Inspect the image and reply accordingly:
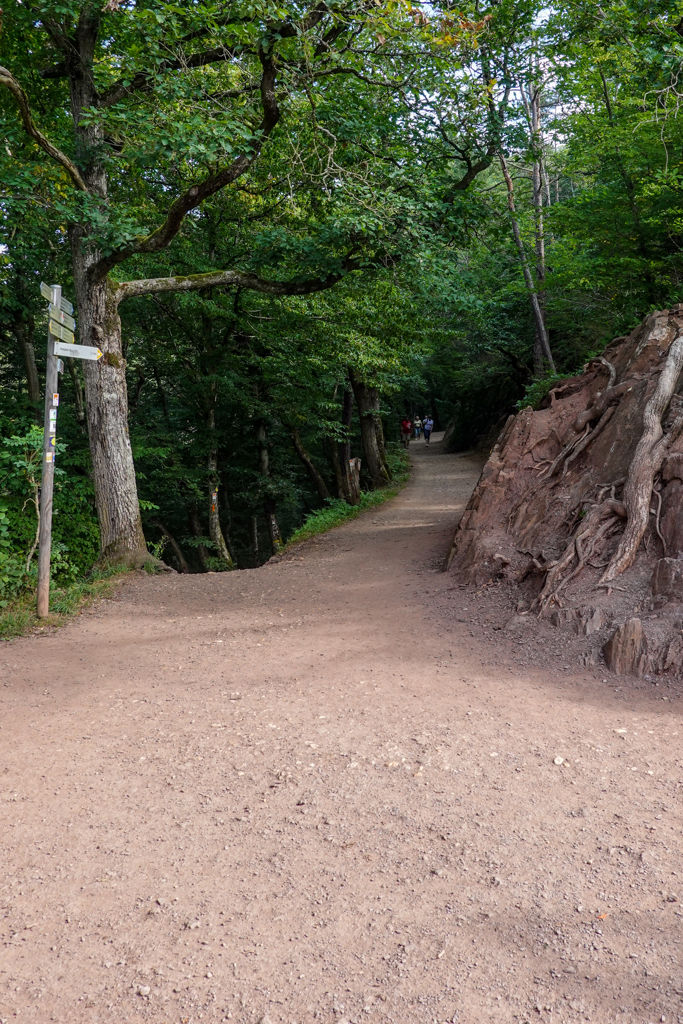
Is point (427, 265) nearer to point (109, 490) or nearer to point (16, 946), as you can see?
point (109, 490)

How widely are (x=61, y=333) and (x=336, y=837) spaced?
20.4 feet

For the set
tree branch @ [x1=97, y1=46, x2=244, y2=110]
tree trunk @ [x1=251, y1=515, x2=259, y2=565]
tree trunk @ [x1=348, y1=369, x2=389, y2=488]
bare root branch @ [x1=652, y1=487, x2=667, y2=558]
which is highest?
tree branch @ [x1=97, y1=46, x2=244, y2=110]

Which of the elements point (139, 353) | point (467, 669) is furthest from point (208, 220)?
point (467, 669)

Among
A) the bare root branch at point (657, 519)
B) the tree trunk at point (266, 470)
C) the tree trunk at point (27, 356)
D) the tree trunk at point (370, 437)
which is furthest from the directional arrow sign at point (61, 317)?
the tree trunk at point (370, 437)

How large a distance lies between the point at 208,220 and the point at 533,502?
1108cm

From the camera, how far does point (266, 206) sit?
1514 cm

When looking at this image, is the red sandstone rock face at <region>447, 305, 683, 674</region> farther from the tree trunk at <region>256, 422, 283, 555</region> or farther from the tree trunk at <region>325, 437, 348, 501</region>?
the tree trunk at <region>325, 437, 348, 501</region>

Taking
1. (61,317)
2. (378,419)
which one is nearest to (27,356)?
(61,317)

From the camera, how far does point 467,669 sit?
226 inches

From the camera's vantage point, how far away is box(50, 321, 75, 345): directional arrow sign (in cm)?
737

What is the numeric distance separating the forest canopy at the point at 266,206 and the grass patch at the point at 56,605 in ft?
1.55

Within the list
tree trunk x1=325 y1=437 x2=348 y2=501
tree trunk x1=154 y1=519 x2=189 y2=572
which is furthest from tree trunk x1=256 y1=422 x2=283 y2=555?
tree trunk x1=154 y1=519 x2=189 y2=572

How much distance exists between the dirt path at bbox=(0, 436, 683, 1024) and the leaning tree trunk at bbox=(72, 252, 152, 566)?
403cm

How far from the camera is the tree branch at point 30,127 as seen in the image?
27.6 feet
